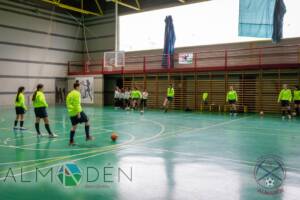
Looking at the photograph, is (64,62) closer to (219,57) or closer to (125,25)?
(125,25)

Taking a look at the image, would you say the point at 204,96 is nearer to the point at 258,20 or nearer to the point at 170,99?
the point at 170,99

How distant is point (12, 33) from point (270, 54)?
20805mm

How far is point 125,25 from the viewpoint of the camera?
93.1ft

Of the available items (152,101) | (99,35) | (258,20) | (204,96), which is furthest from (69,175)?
(99,35)

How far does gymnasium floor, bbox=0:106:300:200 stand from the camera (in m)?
4.90

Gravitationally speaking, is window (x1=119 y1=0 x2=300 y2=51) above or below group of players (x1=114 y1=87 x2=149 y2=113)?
Answer: above

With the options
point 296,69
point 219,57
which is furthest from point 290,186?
point 219,57

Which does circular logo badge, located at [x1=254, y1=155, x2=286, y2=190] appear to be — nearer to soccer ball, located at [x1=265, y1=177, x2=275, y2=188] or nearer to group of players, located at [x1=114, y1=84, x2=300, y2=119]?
soccer ball, located at [x1=265, y1=177, x2=275, y2=188]

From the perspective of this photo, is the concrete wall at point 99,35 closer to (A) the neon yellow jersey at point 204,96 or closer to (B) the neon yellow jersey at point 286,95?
(A) the neon yellow jersey at point 204,96

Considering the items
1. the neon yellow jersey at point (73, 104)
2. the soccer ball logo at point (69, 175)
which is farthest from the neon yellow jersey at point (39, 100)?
the soccer ball logo at point (69, 175)

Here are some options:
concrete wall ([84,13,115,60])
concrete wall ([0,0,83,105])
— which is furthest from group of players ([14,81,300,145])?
concrete wall ([0,0,83,105])

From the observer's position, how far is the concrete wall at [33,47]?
84.4 feet

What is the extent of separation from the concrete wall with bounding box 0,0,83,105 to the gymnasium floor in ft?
54.0

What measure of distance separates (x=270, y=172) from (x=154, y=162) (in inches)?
96.6
